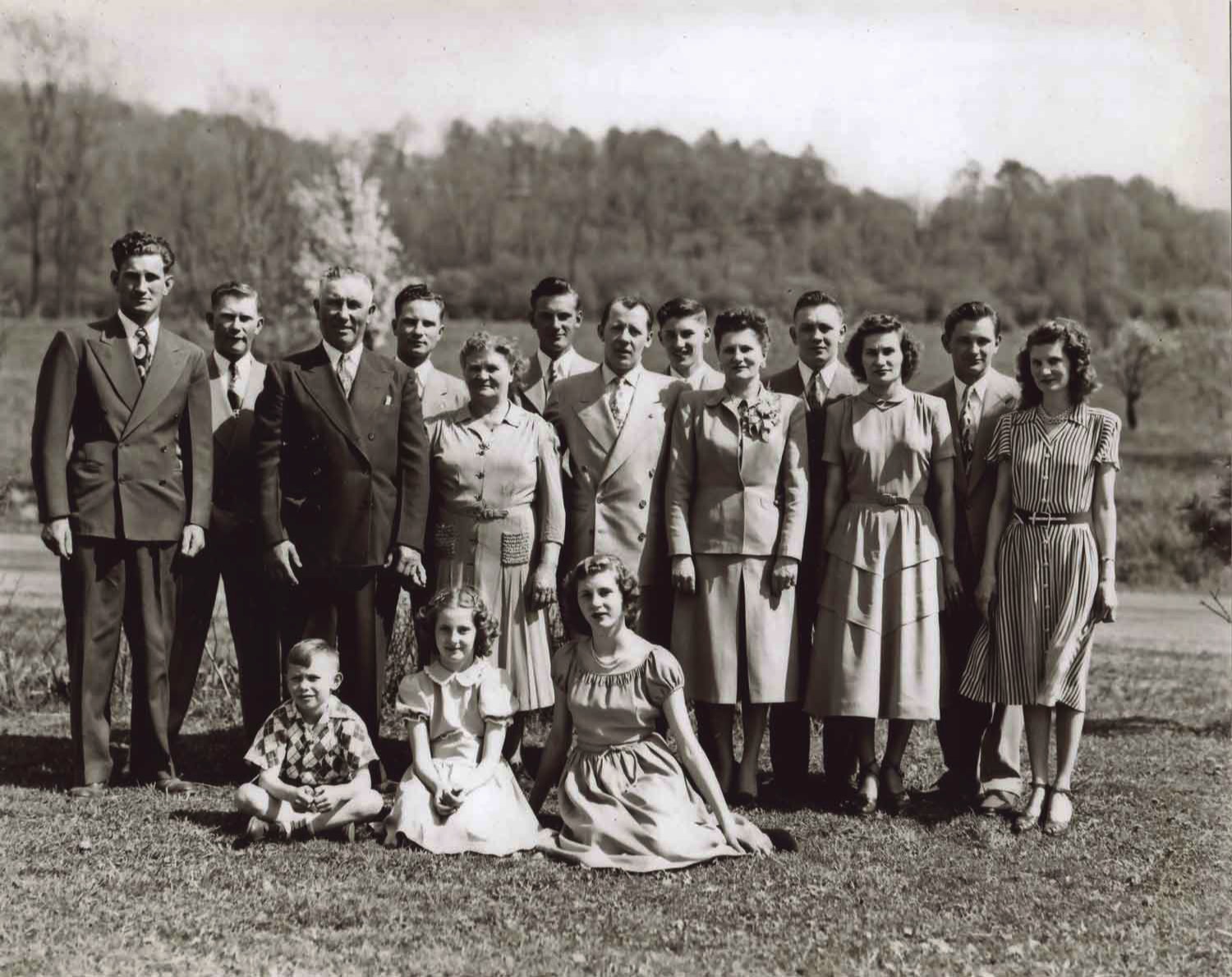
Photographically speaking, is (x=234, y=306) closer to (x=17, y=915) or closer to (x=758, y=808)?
(x=17, y=915)

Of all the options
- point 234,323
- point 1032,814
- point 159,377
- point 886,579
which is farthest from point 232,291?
point 1032,814

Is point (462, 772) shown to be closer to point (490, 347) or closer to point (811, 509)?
point (490, 347)

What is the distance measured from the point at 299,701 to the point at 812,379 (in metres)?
2.94

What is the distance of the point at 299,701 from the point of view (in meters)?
5.61

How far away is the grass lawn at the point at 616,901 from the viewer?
432 centimetres

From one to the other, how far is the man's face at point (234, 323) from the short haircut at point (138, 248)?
1.10 feet

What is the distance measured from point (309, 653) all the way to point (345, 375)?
1297mm

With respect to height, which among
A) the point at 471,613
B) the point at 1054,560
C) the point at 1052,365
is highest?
the point at 1052,365

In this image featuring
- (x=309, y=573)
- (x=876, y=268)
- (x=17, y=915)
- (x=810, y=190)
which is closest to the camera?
(x=17, y=915)

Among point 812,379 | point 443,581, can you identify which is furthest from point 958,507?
point 443,581

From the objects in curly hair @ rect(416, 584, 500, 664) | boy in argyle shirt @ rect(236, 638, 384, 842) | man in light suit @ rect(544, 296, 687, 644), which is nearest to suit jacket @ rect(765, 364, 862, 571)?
man in light suit @ rect(544, 296, 687, 644)

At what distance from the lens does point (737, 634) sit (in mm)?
6102

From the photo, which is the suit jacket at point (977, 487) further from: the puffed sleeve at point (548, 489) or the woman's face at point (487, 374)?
the woman's face at point (487, 374)

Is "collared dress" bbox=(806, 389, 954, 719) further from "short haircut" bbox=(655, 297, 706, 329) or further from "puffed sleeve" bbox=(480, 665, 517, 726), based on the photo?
"puffed sleeve" bbox=(480, 665, 517, 726)
